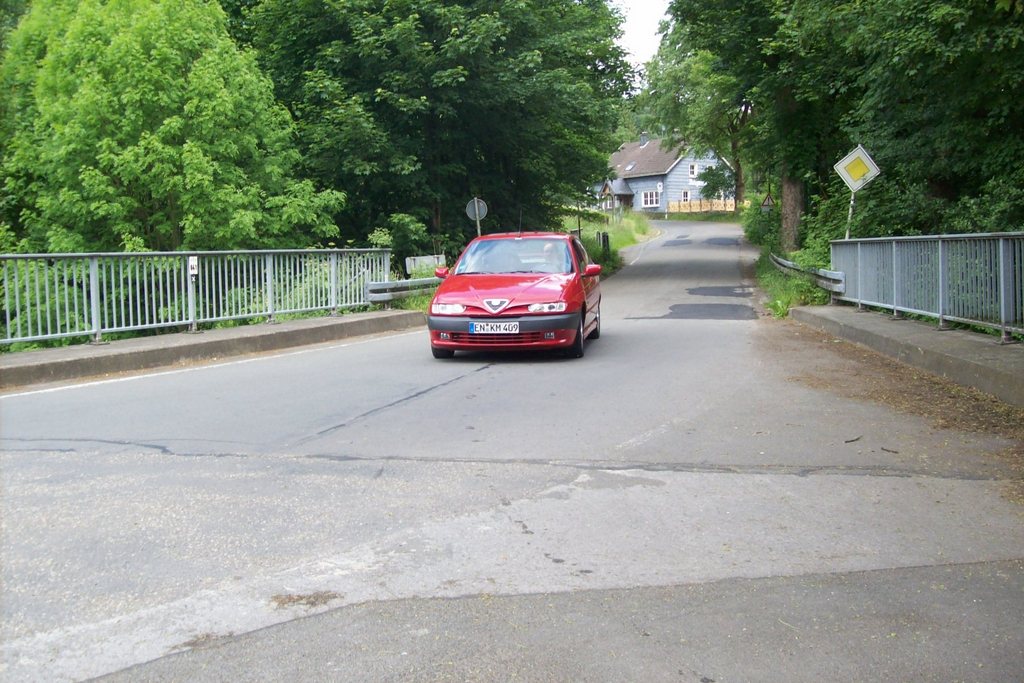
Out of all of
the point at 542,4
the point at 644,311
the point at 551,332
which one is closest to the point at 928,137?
the point at 644,311

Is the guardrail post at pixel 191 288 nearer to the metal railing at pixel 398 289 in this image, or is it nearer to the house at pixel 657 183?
A: the metal railing at pixel 398 289

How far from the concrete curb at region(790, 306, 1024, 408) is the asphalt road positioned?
120 cm

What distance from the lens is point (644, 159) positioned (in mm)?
118000

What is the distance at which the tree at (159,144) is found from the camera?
71.8ft

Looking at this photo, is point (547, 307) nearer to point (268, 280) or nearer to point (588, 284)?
point (588, 284)

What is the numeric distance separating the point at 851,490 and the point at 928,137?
14.3 metres

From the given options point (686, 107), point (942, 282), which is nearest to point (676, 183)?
point (686, 107)

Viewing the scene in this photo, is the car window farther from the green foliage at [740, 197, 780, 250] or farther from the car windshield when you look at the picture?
the green foliage at [740, 197, 780, 250]

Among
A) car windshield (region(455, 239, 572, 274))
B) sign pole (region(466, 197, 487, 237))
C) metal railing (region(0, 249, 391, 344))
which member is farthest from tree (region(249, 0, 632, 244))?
car windshield (region(455, 239, 572, 274))

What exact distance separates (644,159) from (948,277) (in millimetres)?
108152

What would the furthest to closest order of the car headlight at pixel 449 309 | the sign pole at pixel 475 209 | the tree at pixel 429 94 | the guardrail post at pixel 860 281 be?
1. the sign pole at pixel 475 209
2. the tree at pixel 429 94
3. the guardrail post at pixel 860 281
4. the car headlight at pixel 449 309

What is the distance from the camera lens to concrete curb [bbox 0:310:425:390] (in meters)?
10.5

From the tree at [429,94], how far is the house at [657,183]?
258ft

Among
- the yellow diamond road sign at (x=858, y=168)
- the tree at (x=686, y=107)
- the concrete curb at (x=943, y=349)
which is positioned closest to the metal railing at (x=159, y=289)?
the concrete curb at (x=943, y=349)
